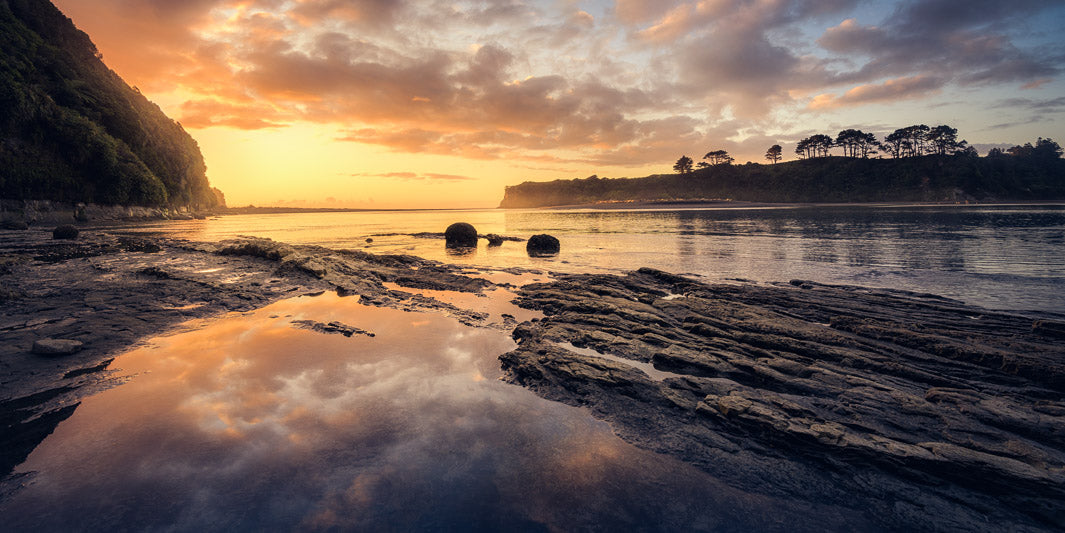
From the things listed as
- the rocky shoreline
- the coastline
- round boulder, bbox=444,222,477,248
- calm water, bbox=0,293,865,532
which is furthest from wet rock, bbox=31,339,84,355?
round boulder, bbox=444,222,477,248

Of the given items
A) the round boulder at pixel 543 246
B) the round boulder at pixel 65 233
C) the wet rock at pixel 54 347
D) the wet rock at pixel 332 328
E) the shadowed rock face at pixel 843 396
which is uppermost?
the round boulder at pixel 65 233

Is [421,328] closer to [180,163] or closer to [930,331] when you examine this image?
[930,331]

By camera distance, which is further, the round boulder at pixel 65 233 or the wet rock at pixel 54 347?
the round boulder at pixel 65 233

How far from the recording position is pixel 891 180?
435 feet

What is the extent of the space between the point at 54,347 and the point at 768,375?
14.1 metres

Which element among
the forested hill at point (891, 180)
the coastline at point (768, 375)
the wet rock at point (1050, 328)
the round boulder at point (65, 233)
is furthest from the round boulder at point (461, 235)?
the forested hill at point (891, 180)

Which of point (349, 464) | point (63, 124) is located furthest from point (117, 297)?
point (63, 124)

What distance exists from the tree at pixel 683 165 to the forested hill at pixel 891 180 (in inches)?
503

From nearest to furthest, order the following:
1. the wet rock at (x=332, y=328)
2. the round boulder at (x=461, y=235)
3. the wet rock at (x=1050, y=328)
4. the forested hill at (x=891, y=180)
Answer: the wet rock at (x=1050, y=328) < the wet rock at (x=332, y=328) < the round boulder at (x=461, y=235) < the forested hill at (x=891, y=180)

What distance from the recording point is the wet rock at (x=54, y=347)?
7.42 metres

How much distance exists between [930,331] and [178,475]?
1539 centimetres

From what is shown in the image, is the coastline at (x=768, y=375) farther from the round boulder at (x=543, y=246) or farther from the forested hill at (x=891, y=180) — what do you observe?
the forested hill at (x=891, y=180)

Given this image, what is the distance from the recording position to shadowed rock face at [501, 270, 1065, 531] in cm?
442

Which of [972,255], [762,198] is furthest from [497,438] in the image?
[762,198]
